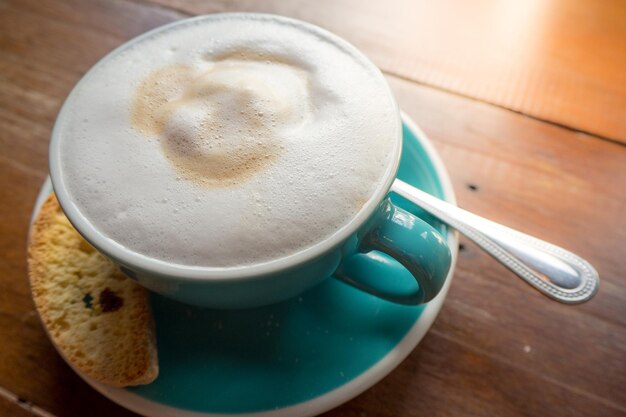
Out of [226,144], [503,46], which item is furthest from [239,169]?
[503,46]

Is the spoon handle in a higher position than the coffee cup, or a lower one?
lower

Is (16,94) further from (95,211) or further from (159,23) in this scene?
(95,211)

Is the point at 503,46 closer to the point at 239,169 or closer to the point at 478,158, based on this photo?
the point at 478,158

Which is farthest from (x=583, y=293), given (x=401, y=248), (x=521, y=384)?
(x=401, y=248)

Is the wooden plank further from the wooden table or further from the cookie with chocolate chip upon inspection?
the cookie with chocolate chip

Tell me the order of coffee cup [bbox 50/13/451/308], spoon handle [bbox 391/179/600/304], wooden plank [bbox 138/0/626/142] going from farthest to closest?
wooden plank [bbox 138/0/626/142] < spoon handle [bbox 391/179/600/304] < coffee cup [bbox 50/13/451/308]

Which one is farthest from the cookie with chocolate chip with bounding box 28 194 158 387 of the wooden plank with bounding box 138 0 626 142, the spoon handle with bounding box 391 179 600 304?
the wooden plank with bounding box 138 0 626 142

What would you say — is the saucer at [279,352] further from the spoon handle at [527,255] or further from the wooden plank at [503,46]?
the wooden plank at [503,46]
